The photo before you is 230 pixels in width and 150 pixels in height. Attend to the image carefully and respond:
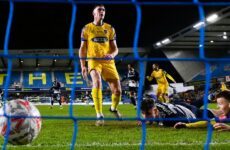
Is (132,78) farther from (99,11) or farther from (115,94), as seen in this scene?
(99,11)

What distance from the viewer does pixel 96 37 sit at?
684 centimetres

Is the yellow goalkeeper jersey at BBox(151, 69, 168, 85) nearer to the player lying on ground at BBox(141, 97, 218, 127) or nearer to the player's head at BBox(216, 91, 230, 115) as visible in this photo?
the player lying on ground at BBox(141, 97, 218, 127)

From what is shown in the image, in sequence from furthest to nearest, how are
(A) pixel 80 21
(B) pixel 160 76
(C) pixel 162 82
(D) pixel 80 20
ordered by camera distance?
1. (A) pixel 80 21
2. (D) pixel 80 20
3. (C) pixel 162 82
4. (B) pixel 160 76

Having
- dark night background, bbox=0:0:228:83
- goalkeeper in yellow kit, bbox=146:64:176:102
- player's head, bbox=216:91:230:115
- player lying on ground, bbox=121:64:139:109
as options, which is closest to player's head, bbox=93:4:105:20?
player's head, bbox=216:91:230:115

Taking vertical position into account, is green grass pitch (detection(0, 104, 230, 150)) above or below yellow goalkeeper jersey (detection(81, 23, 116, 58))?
below

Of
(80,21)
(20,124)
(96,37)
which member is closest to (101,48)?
(96,37)

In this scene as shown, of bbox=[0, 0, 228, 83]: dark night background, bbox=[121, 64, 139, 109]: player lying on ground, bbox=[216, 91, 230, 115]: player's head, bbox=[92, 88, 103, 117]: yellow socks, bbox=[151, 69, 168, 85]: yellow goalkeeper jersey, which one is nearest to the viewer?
bbox=[216, 91, 230, 115]: player's head

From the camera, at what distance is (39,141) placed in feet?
15.9

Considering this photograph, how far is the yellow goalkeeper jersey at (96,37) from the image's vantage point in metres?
6.80

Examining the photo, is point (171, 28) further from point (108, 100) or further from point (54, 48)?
point (54, 48)

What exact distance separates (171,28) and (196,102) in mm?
16771

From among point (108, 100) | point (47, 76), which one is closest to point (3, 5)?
point (108, 100)

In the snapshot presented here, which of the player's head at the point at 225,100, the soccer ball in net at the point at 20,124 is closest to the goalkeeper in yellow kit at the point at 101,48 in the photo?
the player's head at the point at 225,100

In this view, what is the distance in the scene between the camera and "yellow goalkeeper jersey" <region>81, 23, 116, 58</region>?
22.3ft
